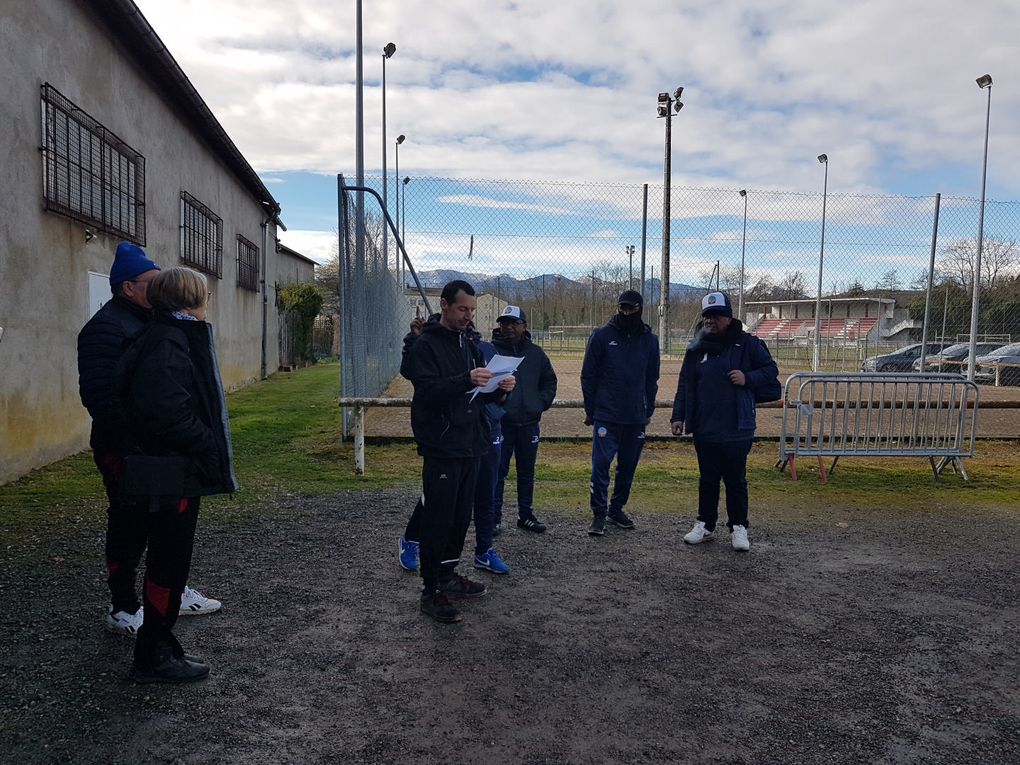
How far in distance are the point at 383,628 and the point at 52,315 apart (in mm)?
6275

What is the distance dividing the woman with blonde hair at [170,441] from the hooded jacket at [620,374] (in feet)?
11.0

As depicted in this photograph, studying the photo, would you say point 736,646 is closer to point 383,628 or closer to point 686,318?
point 383,628

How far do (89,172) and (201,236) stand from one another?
6.23 meters

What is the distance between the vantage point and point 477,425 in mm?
4344

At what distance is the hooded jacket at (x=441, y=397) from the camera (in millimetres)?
4117

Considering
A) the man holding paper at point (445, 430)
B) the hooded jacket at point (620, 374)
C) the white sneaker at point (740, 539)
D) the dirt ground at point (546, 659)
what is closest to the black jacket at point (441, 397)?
the man holding paper at point (445, 430)

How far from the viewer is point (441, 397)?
410 cm

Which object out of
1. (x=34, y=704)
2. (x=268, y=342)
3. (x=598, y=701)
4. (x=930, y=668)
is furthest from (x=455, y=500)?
(x=268, y=342)

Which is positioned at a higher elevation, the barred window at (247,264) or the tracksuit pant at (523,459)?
the barred window at (247,264)

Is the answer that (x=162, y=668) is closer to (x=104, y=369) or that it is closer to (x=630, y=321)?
(x=104, y=369)

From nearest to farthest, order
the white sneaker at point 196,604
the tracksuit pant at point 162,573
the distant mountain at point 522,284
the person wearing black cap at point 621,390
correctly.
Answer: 1. the tracksuit pant at point 162,573
2. the white sneaker at point 196,604
3. the person wearing black cap at point 621,390
4. the distant mountain at point 522,284

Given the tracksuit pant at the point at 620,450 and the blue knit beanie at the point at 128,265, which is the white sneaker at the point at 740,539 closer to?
the tracksuit pant at the point at 620,450

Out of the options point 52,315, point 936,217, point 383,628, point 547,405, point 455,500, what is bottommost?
point 383,628

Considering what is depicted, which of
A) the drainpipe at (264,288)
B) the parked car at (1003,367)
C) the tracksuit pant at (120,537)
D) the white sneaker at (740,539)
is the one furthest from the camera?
the parked car at (1003,367)
